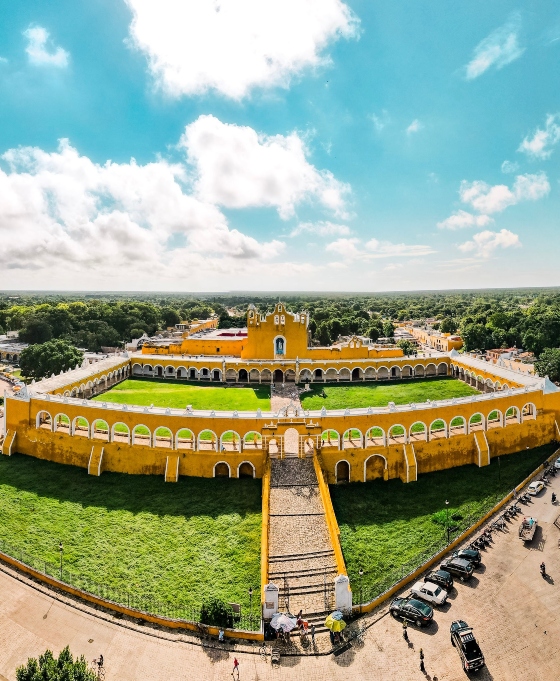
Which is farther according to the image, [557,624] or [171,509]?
[171,509]

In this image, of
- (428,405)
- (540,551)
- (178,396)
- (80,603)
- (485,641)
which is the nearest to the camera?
(485,641)

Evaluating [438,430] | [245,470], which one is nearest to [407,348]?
[438,430]

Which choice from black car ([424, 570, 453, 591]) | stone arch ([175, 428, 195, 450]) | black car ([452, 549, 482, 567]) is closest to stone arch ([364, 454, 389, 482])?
black car ([452, 549, 482, 567])

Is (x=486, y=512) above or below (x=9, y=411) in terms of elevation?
below

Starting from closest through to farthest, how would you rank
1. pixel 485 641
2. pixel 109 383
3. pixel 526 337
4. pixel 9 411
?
pixel 485 641 < pixel 9 411 < pixel 109 383 < pixel 526 337

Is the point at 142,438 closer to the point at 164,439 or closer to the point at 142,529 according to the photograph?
the point at 164,439

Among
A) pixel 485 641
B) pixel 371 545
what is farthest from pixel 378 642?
pixel 371 545

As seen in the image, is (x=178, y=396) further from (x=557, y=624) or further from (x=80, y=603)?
(x=557, y=624)
